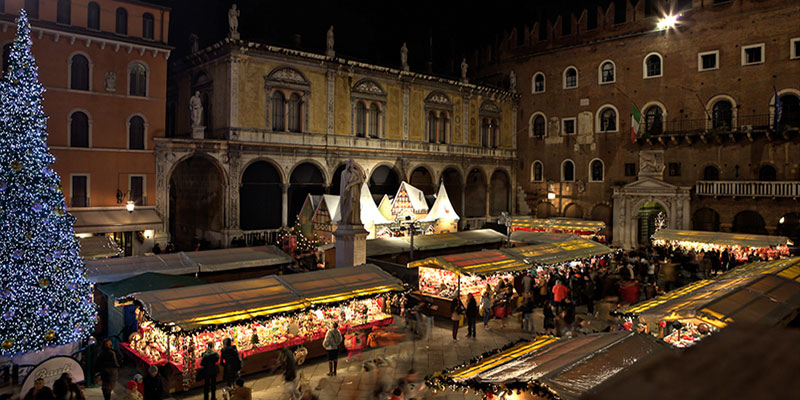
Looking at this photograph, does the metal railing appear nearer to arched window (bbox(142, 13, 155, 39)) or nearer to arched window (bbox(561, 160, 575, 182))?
arched window (bbox(561, 160, 575, 182))

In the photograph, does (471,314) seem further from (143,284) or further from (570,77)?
(570,77)

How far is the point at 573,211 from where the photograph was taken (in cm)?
3291

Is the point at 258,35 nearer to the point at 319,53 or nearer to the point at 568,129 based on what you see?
the point at 319,53

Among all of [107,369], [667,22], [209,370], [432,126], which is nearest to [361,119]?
[432,126]

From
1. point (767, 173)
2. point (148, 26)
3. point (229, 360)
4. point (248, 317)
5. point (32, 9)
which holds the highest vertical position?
point (148, 26)

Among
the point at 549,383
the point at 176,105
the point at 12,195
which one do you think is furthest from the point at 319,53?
the point at 549,383

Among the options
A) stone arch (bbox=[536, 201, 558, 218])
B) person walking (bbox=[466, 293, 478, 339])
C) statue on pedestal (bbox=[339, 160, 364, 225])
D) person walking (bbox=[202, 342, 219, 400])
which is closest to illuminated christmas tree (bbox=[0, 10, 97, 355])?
person walking (bbox=[202, 342, 219, 400])

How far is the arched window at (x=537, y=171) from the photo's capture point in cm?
3475

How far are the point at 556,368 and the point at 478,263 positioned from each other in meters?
9.56

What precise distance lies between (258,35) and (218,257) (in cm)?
1744

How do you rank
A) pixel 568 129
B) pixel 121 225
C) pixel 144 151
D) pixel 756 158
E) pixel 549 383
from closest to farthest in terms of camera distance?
pixel 549 383 < pixel 121 225 < pixel 144 151 < pixel 756 158 < pixel 568 129

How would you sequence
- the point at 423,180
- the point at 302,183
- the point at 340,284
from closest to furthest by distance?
the point at 340,284, the point at 302,183, the point at 423,180

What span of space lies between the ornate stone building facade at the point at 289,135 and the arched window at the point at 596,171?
6.52 metres

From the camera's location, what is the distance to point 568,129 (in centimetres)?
3306
